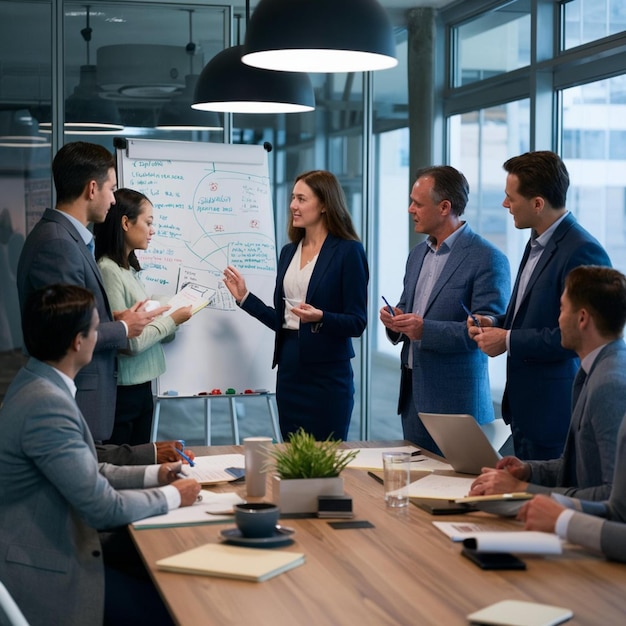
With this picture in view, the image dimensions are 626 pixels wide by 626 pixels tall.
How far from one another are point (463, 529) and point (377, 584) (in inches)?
16.3

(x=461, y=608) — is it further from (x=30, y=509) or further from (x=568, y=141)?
(x=568, y=141)

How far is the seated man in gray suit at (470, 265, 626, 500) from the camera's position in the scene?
7.65 feet

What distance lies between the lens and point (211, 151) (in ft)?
17.1

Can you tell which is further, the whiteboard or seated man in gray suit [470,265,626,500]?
the whiteboard

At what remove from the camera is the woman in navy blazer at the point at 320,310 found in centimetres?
414

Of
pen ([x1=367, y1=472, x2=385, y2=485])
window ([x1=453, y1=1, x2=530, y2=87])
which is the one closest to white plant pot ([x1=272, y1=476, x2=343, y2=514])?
pen ([x1=367, y1=472, x2=385, y2=485])

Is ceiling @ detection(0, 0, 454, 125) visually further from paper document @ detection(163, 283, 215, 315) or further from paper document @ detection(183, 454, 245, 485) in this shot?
paper document @ detection(183, 454, 245, 485)

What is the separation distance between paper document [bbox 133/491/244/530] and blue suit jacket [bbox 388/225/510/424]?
1.31 m

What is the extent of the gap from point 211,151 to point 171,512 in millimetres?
3121

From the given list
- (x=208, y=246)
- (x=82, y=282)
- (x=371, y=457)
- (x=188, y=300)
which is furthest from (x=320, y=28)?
(x=208, y=246)

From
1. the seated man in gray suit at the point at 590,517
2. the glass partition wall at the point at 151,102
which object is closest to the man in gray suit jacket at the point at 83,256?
the seated man in gray suit at the point at 590,517

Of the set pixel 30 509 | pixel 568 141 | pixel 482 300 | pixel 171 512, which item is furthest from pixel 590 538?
pixel 568 141

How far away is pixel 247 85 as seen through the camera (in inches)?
133

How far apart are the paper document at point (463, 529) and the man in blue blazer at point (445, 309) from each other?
1.38 meters
